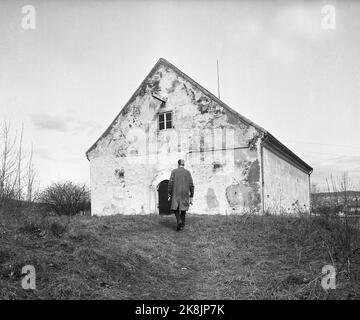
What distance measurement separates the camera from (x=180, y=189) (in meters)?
9.85

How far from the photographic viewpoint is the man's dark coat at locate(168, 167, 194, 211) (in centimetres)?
973

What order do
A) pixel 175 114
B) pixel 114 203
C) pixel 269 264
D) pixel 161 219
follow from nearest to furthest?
pixel 269 264 < pixel 161 219 < pixel 175 114 < pixel 114 203

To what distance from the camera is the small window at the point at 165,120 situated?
1640cm

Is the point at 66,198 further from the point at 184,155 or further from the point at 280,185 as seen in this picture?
the point at 280,185

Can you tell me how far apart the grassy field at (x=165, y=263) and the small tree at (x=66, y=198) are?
1535cm

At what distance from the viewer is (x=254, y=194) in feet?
46.0

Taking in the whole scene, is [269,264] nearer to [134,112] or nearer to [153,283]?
[153,283]

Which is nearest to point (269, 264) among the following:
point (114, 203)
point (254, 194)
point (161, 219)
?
point (161, 219)

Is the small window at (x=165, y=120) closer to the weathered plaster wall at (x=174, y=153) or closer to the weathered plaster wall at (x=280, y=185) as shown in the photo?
the weathered plaster wall at (x=174, y=153)

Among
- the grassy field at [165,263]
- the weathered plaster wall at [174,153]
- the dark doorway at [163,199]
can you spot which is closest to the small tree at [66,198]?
the weathered plaster wall at [174,153]

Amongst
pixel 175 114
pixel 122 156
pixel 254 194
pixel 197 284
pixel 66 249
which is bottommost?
pixel 197 284

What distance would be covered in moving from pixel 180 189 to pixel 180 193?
130 mm

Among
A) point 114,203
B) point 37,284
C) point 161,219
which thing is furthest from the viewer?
point 114,203

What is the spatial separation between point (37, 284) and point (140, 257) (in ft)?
7.28
